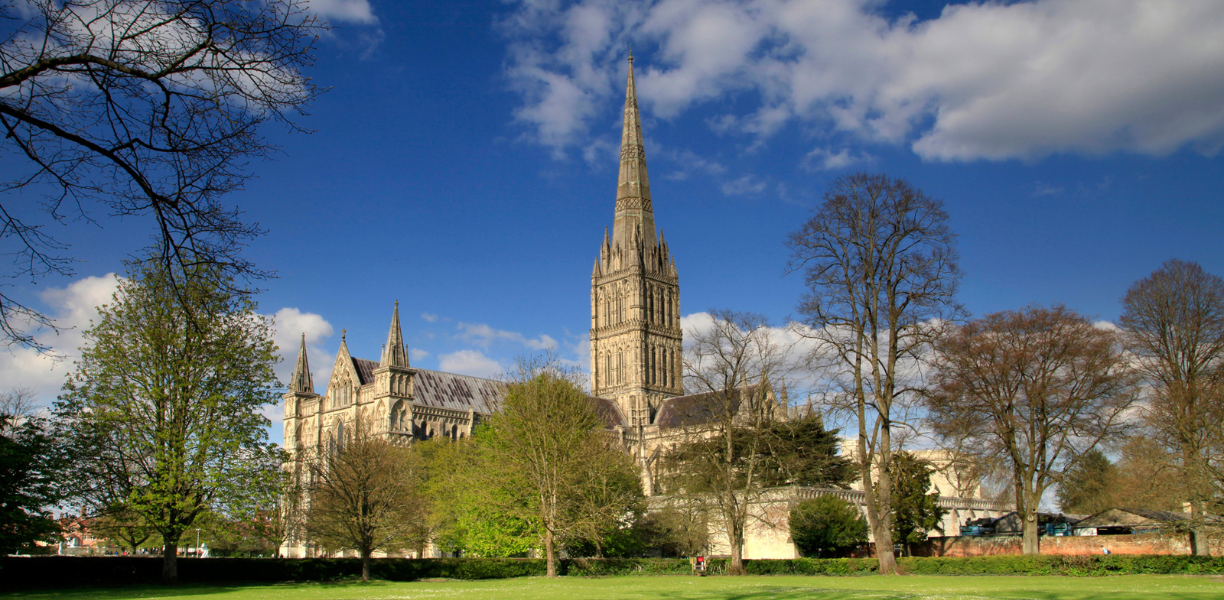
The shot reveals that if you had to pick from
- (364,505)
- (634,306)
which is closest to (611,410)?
(634,306)

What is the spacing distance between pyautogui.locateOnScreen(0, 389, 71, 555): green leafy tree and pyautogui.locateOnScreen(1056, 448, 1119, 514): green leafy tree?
34.7 metres

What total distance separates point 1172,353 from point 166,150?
36522 mm

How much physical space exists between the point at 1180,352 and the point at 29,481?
4091cm

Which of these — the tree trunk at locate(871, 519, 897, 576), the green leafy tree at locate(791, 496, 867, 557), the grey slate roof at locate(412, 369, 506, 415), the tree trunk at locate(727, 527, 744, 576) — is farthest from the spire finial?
the tree trunk at locate(871, 519, 897, 576)

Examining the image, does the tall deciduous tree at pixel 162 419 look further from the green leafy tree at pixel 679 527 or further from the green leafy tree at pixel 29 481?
the green leafy tree at pixel 679 527

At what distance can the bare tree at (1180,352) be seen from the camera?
95.7ft

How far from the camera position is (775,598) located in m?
16.5

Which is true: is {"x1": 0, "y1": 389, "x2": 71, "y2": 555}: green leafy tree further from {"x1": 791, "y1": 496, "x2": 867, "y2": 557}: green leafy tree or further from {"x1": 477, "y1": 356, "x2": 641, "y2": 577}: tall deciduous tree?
{"x1": 791, "y1": 496, "x2": 867, "y2": 557}: green leafy tree

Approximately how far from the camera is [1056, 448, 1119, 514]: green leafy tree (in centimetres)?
3616

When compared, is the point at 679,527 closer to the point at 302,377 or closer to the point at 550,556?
the point at 550,556

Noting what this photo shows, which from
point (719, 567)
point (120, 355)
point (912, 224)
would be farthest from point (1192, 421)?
point (120, 355)

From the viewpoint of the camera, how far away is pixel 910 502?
41156 millimetres

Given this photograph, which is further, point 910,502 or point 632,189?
point 632,189

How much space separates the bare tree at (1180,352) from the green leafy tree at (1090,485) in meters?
3.20
